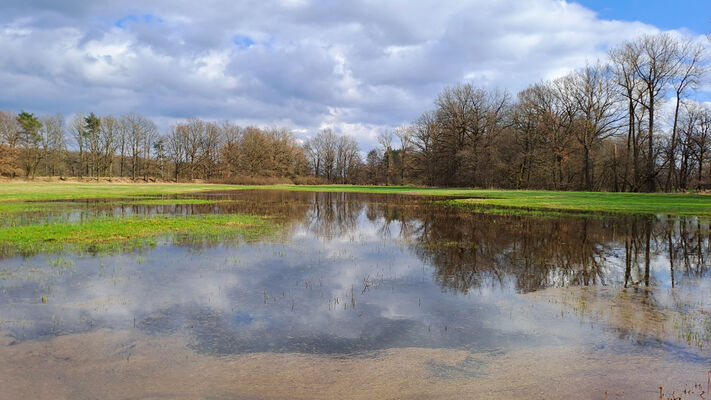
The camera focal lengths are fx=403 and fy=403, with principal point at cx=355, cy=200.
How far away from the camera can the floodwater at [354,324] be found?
3898 millimetres

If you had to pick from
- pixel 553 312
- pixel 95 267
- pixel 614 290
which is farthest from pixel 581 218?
pixel 95 267

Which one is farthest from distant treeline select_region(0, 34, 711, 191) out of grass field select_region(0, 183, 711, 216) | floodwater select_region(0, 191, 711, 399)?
floodwater select_region(0, 191, 711, 399)

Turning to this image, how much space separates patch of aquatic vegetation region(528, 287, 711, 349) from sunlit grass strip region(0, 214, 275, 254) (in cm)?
942

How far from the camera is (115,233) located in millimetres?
12914

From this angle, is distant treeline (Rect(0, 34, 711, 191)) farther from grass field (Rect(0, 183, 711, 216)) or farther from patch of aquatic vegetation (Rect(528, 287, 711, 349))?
patch of aquatic vegetation (Rect(528, 287, 711, 349))

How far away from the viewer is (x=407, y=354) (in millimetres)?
4582

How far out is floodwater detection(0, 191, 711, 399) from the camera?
12.8 ft

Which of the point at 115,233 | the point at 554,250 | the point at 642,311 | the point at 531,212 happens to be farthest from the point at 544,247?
the point at 115,233

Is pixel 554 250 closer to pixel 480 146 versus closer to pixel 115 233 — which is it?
pixel 115 233

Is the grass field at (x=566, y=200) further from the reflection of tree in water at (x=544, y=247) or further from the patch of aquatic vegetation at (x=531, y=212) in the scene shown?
the reflection of tree in water at (x=544, y=247)

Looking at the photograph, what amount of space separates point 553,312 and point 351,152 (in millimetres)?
109004

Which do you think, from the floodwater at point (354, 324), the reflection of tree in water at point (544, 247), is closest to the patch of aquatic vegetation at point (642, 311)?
the floodwater at point (354, 324)

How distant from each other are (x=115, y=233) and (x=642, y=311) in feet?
45.4

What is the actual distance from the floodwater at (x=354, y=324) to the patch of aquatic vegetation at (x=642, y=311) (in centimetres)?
4
